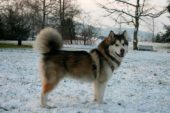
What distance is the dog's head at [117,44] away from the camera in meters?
6.38

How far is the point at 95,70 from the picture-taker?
646cm

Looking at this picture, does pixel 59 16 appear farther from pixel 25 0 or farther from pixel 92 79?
pixel 92 79

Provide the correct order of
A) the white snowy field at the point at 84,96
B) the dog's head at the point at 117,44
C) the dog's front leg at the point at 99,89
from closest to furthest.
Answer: the white snowy field at the point at 84,96
the dog's head at the point at 117,44
the dog's front leg at the point at 99,89

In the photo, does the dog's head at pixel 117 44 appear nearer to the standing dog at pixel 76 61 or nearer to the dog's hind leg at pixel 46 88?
the standing dog at pixel 76 61

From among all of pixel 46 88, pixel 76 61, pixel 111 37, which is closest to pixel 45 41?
pixel 76 61

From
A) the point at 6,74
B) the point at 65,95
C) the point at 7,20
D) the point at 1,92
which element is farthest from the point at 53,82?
the point at 7,20

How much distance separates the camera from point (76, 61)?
6324 mm

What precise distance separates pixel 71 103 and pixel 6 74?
13.5ft

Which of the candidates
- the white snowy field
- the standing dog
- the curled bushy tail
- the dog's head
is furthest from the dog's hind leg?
the dog's head

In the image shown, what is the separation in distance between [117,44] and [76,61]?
96 cm

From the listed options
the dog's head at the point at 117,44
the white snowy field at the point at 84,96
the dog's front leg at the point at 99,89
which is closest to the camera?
the white snowy field at the point at 84,96

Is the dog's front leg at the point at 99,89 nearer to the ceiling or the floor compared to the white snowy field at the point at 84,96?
nearer to the ceiling

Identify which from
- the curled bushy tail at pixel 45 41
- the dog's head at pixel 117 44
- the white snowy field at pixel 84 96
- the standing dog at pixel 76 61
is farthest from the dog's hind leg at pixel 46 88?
the dog's head at pixel 117 44

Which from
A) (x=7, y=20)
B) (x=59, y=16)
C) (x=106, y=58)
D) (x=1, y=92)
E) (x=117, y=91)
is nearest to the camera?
(x=106, y=58)
